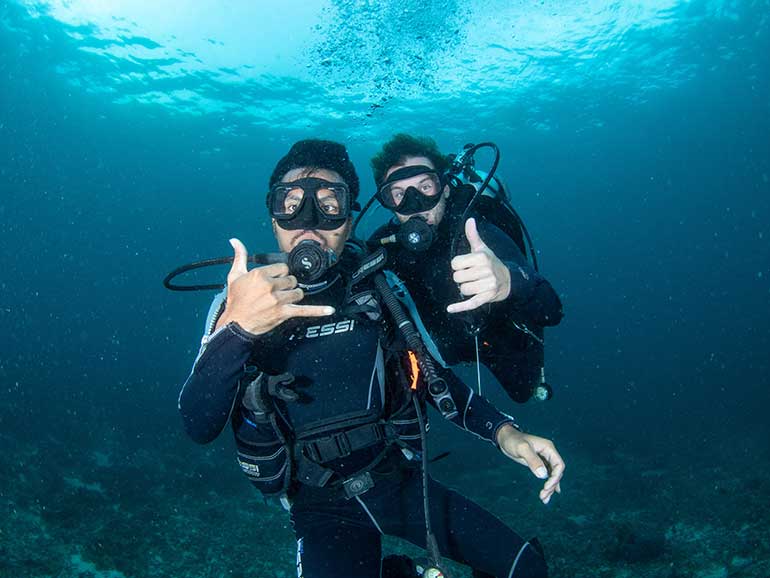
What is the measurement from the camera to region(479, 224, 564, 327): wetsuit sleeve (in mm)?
3247

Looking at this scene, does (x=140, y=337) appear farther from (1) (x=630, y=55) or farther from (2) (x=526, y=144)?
(1) (x=630, y=55)

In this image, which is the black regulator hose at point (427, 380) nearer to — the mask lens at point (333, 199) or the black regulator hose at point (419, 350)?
the black regulator hose at point (419, 350)

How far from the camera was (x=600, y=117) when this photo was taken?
109 feet

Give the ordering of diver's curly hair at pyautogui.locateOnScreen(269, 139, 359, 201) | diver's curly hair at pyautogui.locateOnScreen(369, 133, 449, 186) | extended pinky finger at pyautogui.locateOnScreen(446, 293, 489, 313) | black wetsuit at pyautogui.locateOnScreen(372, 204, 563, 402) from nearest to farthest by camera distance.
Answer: extended pinky finger at pyautogui.locateOnScreen(446, 293, 489, 313)
diver's curly hair at pyautogui.locateOnScreen(269, 139, 359, 201)
black wetsuit at pyautogui.locateOnScreen(372, 204, 563, 402)
diver's curly hair at pyautogui.locateOnScreen(369, 133, 449, 186)

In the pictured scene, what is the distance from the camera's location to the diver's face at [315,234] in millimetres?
3535

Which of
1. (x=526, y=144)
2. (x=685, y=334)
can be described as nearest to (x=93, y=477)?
(x=526, y=144)

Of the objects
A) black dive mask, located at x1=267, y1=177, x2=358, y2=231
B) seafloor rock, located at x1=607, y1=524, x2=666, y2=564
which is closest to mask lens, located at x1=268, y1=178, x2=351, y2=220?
black dive mask, located at x1=267, y1=177, x2=358, y2=231

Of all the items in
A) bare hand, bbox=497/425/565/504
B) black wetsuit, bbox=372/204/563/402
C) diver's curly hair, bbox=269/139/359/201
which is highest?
diver's curly hair, bbox=269/139/359/201

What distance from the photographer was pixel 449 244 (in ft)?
15.3

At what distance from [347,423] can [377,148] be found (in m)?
31.8

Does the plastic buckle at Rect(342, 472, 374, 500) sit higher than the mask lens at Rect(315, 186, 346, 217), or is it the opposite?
the mask lens at Rect(315, 186, 346, 217)

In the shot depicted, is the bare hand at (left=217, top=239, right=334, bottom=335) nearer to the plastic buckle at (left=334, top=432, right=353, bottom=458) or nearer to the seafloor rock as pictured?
the plastic buckle at (left=334, top=432, right=353, bottom=458)

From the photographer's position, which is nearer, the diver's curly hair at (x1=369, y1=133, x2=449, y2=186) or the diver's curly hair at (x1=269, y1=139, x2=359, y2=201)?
the diver's curly hair at (x1=269, y1=139, x2=359, y2=201)

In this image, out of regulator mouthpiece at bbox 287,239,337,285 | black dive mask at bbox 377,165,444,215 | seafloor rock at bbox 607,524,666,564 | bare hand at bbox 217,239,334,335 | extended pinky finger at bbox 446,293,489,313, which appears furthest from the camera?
seafloor rock at bbox 607,524,666,564
